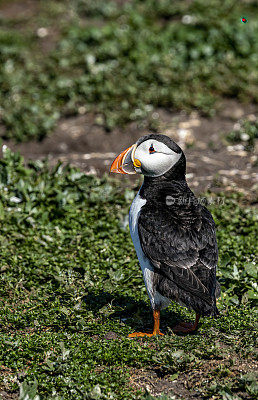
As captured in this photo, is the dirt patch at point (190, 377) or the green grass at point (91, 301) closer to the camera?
the dirt patch at point (190, 377)

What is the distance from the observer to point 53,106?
1007 centimetres

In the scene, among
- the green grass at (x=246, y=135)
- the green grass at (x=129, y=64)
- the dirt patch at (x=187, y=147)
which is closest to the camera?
the dirt patch at (x=187, y=147)

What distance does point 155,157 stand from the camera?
5211mm

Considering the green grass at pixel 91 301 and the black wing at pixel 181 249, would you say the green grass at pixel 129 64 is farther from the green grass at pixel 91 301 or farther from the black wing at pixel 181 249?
the black wing at pixel 181 249

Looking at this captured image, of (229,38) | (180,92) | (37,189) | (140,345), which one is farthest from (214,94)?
(140,345)

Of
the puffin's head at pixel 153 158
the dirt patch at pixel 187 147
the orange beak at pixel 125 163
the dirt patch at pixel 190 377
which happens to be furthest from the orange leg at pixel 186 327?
the dirt patch at pixel 187 147

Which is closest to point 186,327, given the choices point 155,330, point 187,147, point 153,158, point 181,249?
point 155,330

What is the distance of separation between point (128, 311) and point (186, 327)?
0.67 m

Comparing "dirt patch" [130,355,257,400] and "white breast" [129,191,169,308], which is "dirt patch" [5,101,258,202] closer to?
"white breast" [129,191,169,308]

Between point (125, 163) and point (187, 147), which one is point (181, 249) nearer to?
point (125, 163)

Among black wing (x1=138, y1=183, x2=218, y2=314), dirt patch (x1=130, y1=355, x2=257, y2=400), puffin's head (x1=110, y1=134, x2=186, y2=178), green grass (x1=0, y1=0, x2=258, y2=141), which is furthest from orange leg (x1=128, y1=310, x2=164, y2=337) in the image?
green grass (x1=0, y1=0, x2=258, y2=141)

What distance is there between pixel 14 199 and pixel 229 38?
5654 mm

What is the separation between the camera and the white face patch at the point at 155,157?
5207 millimetres

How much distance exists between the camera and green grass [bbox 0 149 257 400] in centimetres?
447
